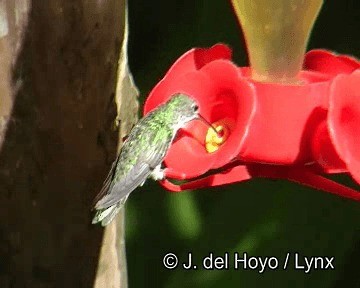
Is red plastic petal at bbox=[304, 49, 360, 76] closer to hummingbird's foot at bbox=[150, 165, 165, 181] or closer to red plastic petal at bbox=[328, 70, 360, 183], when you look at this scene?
red plastic petal at bbox=[328, 70, 360, 183]

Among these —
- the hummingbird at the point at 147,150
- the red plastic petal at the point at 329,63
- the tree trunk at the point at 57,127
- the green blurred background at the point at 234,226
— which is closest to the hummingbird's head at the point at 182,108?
the hummingbird at the point at 147,150

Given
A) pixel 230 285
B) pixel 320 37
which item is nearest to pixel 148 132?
pixel 320 37

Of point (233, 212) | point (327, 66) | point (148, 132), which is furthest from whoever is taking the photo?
point (233, 212)

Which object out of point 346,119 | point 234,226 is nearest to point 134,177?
point 346,119

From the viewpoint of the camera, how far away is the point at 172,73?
3.81 ft

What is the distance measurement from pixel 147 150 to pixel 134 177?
5cm

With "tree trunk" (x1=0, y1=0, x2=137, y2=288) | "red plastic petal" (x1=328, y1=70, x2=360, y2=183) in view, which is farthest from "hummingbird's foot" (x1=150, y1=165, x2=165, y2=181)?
"tree trunk" (x1=0, y1=0, x2=137, y2=288)

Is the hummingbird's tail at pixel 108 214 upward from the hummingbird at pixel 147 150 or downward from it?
downward

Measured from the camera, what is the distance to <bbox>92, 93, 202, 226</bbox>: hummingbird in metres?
1.05

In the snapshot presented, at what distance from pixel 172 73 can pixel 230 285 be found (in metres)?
1.03

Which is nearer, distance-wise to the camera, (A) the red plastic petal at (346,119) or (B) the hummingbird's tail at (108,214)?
(A) the red plastic petal at (346,119)

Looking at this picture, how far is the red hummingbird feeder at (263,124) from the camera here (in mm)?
988

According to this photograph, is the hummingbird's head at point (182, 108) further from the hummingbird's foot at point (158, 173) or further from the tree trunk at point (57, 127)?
the tree trunk at point (57, 127)

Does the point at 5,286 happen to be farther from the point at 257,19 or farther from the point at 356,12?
the point at 356,12
